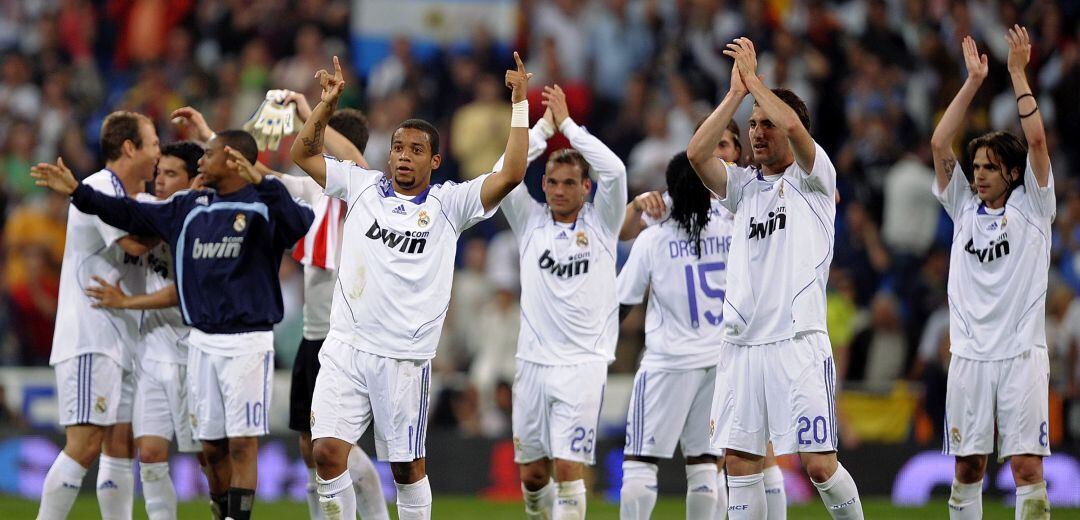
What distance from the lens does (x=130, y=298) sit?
31.4 feet

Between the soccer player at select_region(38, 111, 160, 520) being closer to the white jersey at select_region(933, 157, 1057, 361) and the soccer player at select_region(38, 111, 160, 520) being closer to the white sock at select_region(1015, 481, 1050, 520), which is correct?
the white jersey at select_region(933, 157, 1057, 361)

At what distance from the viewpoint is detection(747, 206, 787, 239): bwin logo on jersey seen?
27.6ft

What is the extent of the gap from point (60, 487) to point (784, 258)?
5.24 m

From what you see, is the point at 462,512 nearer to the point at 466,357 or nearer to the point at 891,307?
the point at 466,357

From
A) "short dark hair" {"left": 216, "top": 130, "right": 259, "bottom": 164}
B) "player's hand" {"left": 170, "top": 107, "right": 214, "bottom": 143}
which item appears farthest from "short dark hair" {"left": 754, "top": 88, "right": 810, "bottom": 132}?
"player's hand" {"left": 170, "top": 107, "right": 214, "bottom": 143}

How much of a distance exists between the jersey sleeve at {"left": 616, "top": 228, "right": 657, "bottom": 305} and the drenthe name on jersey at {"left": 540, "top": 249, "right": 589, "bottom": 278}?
0.45 m

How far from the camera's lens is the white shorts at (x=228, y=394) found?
912cm

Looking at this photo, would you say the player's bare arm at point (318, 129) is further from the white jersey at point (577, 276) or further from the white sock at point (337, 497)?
the white sock at point (337, 497)

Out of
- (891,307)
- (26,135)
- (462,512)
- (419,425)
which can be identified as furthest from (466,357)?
(419,425)

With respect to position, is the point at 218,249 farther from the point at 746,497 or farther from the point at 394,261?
the point at 746,497

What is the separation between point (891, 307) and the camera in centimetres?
→ 1611

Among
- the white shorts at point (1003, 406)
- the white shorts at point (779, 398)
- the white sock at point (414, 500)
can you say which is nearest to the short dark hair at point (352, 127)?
the white sock at point (414, 500)

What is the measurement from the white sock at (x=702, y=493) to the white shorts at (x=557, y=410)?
30.2 inches

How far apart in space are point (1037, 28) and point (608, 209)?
1015 centimetres
